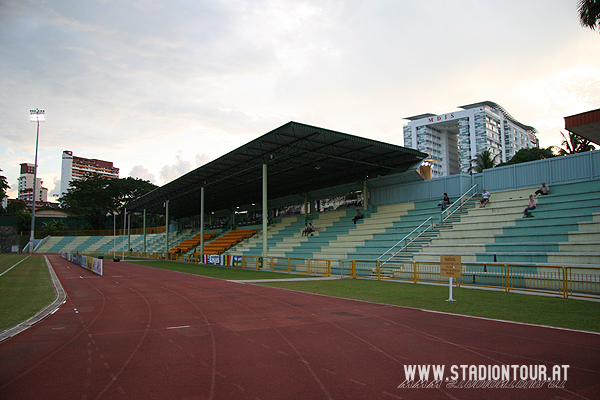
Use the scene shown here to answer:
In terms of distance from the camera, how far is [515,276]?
1442cm

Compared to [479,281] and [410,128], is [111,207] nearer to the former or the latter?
[479,281]

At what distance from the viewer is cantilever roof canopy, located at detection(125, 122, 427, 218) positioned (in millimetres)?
24672

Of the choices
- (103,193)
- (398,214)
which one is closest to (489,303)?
(398,214)

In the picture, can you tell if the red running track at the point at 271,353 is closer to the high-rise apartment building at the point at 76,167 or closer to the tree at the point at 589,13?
the tree at the point at 589,13

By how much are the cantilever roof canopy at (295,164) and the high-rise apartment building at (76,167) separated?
13757 centimetres

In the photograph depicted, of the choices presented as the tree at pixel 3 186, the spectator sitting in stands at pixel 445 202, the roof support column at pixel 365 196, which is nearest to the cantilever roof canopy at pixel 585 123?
the spectator sitting in stands at pixel 445 202

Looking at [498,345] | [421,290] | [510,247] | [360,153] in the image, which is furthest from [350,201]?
[498,345]

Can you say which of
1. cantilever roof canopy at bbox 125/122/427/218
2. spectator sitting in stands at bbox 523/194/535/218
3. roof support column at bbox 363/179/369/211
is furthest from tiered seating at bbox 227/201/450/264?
spectator sitting in stands at bbox 523/194/535/218

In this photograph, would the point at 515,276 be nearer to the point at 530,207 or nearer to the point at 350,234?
the point at 530,207

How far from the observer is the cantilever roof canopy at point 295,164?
24.7 meters

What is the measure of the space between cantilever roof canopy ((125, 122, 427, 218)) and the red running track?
14938 millimetres

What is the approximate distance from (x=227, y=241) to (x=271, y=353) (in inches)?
1612

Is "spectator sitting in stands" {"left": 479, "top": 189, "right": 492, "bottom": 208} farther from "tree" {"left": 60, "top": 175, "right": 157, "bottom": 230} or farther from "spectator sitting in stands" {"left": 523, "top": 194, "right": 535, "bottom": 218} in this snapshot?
"tree" {"left": 60, "top": 175, "right": 157, "bottom": 230}

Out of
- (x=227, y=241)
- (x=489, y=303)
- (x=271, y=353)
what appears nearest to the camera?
(x=271, y=353)
